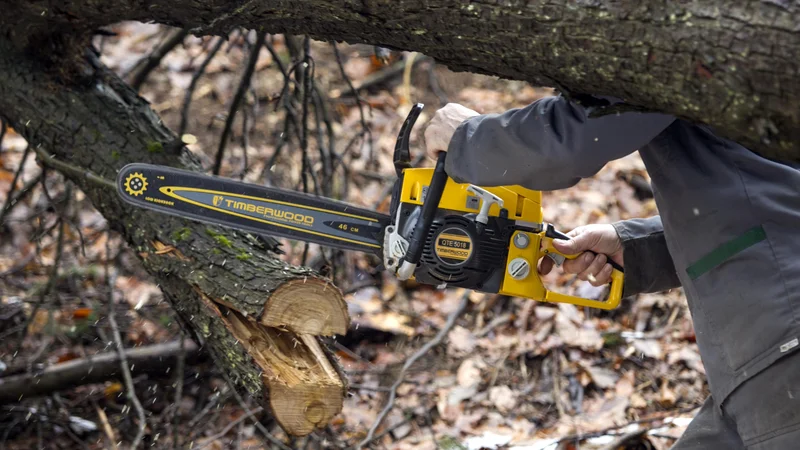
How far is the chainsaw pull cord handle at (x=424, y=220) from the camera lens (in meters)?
2.26

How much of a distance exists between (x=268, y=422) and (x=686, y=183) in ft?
7.35

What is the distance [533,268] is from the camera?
2.41 metres

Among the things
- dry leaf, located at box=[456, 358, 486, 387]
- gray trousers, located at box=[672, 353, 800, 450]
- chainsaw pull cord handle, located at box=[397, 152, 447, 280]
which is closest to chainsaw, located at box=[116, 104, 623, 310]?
chainsaw pull cord handle, located at box=[397, 152, 447, 280]

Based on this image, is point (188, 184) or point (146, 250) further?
point (146, 250)

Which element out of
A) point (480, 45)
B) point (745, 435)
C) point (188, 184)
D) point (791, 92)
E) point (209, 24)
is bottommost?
point (745, 435)

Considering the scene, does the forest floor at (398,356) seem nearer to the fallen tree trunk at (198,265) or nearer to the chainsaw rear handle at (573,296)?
the fallen tree trunk at (198,265)

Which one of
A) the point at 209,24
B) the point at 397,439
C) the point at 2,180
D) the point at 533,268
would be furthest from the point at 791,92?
the point at 2,180

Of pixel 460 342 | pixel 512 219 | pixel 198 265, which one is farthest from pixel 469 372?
pixel 198 265

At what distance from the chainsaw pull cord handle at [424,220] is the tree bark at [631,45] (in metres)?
0.35

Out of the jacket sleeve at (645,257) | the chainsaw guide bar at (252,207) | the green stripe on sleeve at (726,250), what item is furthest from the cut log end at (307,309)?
the green stripe on sleeve at (726,250)

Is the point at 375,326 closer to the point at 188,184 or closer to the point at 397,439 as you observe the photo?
the point at 397,439

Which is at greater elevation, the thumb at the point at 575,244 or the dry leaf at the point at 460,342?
the dry leaf at the point at 460,342

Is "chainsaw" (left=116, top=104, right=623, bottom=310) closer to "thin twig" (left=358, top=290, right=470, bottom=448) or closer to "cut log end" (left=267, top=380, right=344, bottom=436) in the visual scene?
"cut log end" (left=267, top=380, right=344, bottom=436)

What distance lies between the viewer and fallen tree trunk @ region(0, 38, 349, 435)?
2426 mm
